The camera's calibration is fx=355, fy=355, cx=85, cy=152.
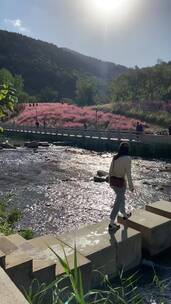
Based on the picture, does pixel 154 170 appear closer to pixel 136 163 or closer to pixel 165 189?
pixel 136 163

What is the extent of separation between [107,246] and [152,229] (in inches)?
60.6

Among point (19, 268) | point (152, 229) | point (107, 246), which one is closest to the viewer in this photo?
point (19, 268)

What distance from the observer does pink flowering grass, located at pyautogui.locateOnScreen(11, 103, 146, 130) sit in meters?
48.2

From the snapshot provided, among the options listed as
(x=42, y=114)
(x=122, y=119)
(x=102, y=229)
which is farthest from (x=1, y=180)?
(x=42, y=114)

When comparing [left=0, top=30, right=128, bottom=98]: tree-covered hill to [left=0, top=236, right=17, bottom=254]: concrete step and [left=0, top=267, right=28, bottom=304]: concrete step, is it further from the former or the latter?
[left=0, top=267, right=28, bottom=304]: concrete step

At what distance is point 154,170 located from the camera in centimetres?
2397

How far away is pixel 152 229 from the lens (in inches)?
327

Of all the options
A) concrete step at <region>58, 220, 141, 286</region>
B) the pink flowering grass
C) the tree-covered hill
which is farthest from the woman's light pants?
the tree-covered hill

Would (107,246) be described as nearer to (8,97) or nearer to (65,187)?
(8,97)

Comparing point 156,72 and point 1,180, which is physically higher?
point 156,72

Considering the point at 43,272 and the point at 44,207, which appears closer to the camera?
the point at 43,272

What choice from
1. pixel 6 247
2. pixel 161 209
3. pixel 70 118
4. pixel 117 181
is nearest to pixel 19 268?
pixel 6 247

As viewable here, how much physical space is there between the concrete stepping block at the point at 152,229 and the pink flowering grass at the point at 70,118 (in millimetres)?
35180

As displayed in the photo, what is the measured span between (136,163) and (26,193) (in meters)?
12.9
